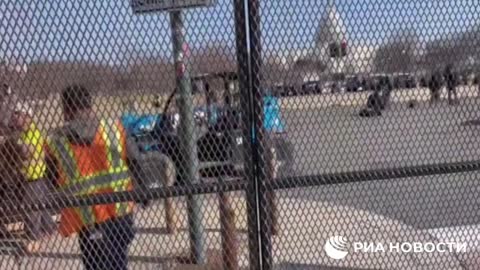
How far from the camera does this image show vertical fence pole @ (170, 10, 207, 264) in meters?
3.17

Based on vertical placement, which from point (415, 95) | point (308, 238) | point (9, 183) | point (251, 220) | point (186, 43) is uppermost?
point (186, 43)

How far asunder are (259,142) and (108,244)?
1.16m

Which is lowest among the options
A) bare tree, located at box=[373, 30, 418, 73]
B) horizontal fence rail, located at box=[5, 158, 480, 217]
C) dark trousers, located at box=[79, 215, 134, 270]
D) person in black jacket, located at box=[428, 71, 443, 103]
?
dark trousers, located at box=[79, 215, 134, 270]

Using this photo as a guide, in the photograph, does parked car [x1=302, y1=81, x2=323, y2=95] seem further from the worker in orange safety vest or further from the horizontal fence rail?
the worker in orange safety vest

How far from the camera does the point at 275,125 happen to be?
3.43 meters

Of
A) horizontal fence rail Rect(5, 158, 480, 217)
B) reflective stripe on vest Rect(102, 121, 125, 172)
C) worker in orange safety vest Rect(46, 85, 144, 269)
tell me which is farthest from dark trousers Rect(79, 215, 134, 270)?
horizontal fence rail Rect(5, 158, 480, 217)

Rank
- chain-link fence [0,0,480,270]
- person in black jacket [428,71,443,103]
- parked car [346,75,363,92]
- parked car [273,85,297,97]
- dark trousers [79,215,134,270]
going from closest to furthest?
chain-link fence [0,0,480,270], parked car [273,85,297,97], parked car [346,75,363,92], person in black jacket [428,71,443,103], dark trousers [79,215,134,270]

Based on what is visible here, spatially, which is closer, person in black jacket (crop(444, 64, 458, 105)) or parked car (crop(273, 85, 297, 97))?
parked car (crop(273, 85, 297, 97))

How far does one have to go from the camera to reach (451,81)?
3.57 m

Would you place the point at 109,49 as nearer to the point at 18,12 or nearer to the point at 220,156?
the point at 18,12

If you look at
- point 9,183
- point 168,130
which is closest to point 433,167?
point 168,130

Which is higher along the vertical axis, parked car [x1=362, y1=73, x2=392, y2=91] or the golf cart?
parked car [x1=362, y1=73, x2=392, y2=91]

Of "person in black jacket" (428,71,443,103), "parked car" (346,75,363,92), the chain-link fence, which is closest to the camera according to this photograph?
the chain-link fence

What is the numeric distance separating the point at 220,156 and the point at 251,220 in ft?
1.18
